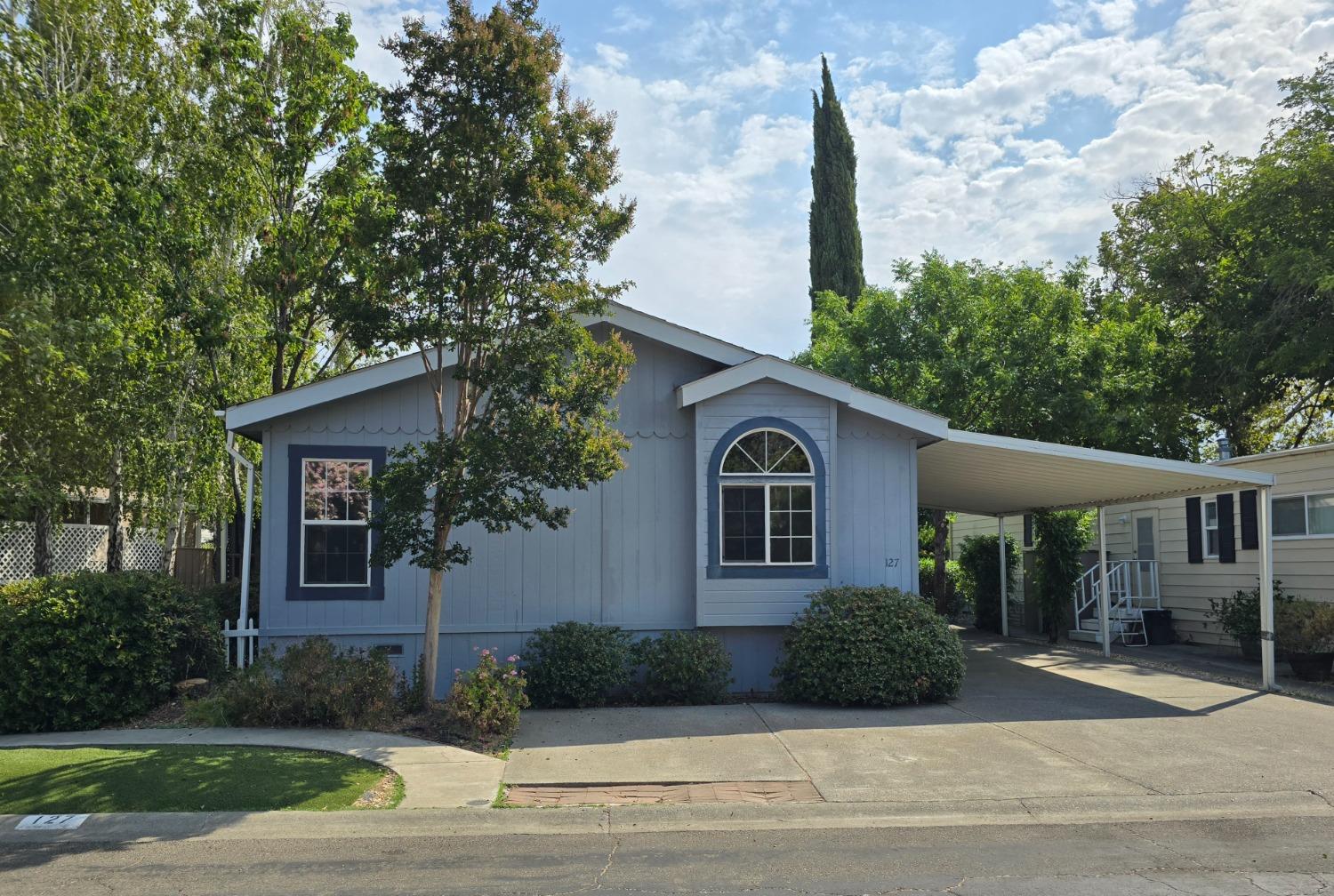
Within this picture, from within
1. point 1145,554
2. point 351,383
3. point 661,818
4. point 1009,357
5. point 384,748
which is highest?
point 1009,357

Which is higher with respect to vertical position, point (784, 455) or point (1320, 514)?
point (784, 455)

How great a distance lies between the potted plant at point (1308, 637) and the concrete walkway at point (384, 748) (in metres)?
11.3

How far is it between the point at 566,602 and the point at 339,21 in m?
10.2

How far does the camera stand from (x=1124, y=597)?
19.9 meters

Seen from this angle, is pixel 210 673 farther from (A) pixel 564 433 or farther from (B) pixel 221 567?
(B) pixel 221 567

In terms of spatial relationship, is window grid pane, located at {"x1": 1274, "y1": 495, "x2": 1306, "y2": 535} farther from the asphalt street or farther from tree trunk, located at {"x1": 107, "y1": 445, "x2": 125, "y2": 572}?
tree trunk, located at {"x1": 107, "y1": 445, "x2": 125, "y2": 572}

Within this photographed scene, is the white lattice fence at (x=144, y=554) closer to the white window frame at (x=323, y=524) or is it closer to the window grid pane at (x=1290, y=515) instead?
the white window frame at (x=323, y=524)

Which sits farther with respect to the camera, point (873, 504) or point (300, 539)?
point (873, 504)

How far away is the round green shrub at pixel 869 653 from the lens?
36.5 feet

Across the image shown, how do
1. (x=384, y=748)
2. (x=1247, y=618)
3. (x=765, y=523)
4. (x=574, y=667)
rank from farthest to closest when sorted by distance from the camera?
(x=1247, y=618) < (x=765, y=523) < (x=574, y=667) < (x=384, y=748)

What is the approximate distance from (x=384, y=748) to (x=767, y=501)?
5439mm

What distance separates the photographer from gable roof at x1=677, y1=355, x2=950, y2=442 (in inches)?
477

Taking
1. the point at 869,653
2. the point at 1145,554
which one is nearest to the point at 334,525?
the point at 869,653

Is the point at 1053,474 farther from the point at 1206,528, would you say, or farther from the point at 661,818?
the point at 661,818
